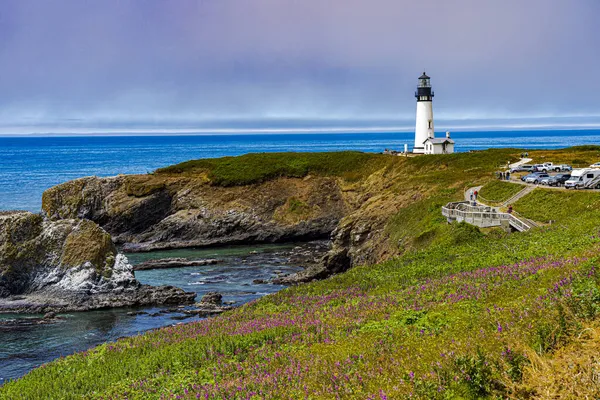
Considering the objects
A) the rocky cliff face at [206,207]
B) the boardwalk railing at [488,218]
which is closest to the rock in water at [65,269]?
the boardwalk railing at [488,218]

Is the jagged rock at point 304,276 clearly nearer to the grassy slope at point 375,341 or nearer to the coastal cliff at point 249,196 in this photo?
the coastal cliff at point 249,196

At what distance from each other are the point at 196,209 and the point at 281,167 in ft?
53.5

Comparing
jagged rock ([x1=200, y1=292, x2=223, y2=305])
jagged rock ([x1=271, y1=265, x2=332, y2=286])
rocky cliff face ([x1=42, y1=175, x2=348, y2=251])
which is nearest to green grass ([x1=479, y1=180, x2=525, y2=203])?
jagged rock ([x1=271, y1=265, x2=332, y2=286])

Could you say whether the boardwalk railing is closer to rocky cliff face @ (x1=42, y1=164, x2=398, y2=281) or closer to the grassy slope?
the grassy slope

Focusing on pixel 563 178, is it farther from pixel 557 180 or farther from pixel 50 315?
pixel 50 315

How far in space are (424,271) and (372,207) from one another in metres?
41.4

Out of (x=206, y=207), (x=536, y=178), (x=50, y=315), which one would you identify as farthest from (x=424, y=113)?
(x=50, y=315)

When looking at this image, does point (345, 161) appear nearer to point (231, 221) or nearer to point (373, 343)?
point (231, 221)

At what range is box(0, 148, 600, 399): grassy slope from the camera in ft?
32.3

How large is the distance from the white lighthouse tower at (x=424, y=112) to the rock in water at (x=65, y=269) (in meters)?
69.1

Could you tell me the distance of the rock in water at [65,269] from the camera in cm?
4509

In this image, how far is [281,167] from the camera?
302 feet

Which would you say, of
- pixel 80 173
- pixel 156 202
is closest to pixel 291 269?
pixel 156 202

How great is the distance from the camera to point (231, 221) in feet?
261
